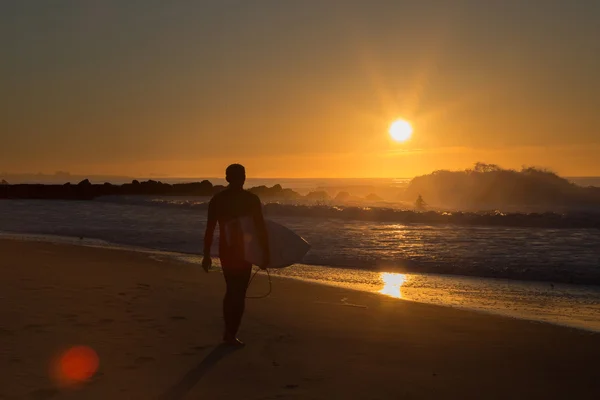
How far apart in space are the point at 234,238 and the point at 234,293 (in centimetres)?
62

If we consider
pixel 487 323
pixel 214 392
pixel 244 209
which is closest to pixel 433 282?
pixel 487 323

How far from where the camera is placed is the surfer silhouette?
6.33m

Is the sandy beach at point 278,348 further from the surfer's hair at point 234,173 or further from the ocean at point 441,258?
the surfer's hair at point 234,173

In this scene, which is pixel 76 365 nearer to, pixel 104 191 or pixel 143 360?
pixel 143 360

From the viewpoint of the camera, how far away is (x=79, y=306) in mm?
7555

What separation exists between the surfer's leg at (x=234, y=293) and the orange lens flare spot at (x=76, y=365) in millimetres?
1429

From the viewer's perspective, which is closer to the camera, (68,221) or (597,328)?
(597,328)

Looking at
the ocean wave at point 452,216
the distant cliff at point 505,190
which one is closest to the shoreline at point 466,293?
the ocean wave at point 452,216

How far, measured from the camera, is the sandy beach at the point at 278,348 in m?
4.98

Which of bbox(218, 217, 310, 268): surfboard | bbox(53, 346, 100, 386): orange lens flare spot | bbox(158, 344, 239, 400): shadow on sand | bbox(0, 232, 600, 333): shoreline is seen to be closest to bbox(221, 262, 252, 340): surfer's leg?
bbox(158, 344, 239, 400): shadow on sand

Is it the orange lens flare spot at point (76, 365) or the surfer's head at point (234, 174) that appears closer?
the orange lens flare spot at point (76, 365)

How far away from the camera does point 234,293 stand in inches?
252

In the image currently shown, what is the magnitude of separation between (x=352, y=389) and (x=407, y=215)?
26967mm

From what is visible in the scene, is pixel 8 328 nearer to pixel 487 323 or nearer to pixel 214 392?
pixel 214 392
